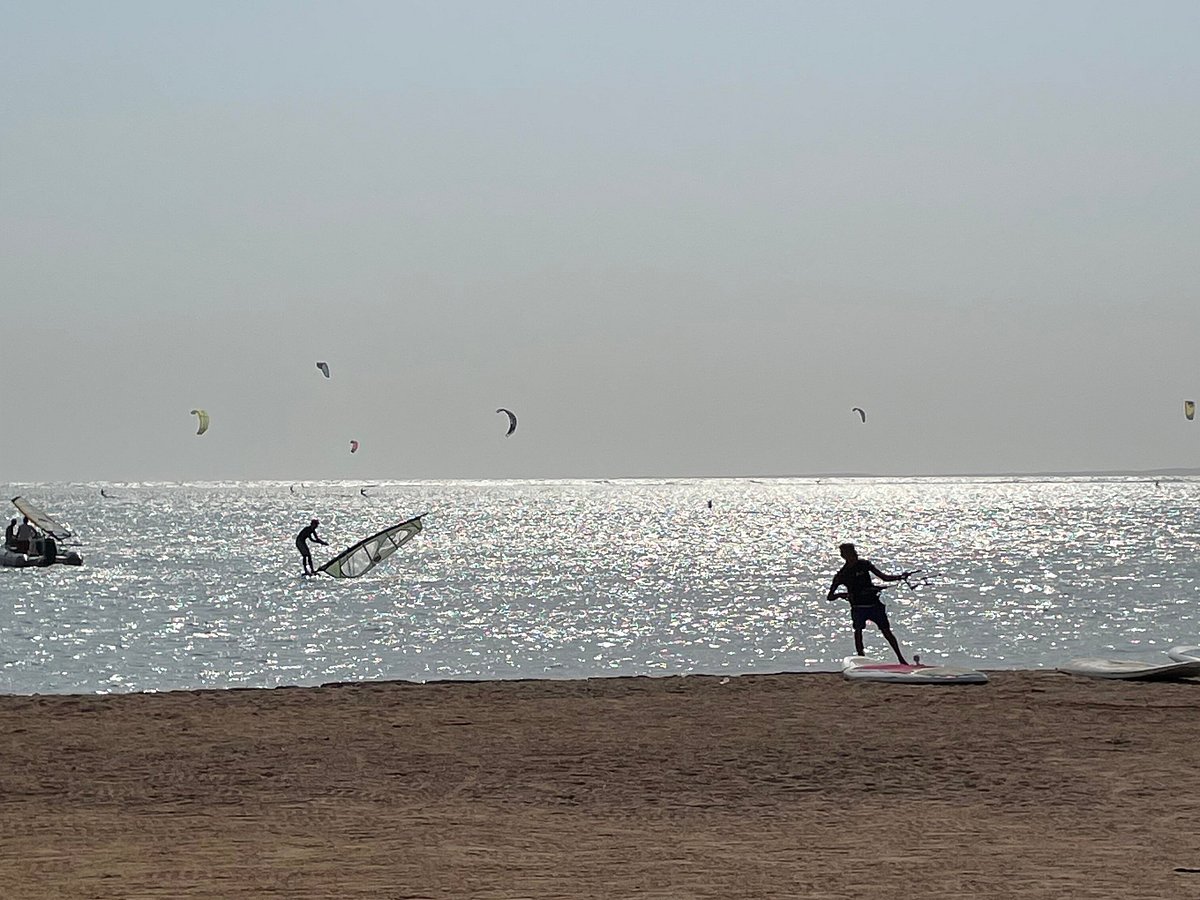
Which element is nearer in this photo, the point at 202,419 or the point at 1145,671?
the point at 1145,671

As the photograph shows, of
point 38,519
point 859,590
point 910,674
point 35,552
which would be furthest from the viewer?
Result: point 38,519

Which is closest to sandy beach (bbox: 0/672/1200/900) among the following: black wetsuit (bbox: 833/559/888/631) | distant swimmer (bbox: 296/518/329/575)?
black wetsuit (bbox: 833/559/888/631)

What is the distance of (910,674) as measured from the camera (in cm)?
1315

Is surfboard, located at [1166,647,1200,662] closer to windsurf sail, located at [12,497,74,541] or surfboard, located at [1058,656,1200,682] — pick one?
surfboard, located at [1058,656,1200,682]

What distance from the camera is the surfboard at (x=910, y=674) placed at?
13000 mm

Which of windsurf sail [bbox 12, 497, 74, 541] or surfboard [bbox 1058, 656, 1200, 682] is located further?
windsurf sail [bbox 12, 497, 74, 541]

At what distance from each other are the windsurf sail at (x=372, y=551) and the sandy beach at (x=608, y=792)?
76.0 feet

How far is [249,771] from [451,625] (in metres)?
27.5

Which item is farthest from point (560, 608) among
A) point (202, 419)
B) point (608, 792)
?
point (608, 792)

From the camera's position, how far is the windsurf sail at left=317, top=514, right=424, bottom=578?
36688mm

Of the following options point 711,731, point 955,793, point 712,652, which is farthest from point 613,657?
point 955,793

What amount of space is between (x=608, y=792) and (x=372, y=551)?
1796 inches

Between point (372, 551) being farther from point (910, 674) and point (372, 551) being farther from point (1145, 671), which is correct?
point (1145, 671)

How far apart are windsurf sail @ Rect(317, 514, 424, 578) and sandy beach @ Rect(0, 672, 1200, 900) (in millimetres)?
23167
